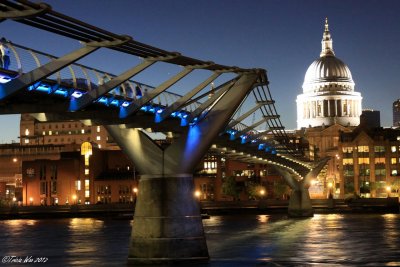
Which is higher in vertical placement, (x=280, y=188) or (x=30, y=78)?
(x=30, y=78)

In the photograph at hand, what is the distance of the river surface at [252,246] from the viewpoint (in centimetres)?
5072

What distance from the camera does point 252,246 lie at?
6262 cm

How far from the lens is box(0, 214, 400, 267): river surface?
50719mm

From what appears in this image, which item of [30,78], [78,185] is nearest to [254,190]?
[78,185]

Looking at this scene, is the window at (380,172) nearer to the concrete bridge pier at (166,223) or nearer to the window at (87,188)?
the window at (87,188)

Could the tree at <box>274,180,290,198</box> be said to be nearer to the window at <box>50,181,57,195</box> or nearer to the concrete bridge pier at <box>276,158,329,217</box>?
the window at <box>50,181,57,195</box>

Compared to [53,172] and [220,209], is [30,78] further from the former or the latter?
[53,172]

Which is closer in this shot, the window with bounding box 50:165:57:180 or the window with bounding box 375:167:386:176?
the window with bounding box 50:165:57:180

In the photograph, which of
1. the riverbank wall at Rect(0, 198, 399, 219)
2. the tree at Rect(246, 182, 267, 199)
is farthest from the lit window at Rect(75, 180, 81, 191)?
the tree at Rect(246, 182, 267, 199)

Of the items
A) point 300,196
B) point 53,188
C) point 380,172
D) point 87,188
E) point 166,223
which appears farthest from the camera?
point 380,172

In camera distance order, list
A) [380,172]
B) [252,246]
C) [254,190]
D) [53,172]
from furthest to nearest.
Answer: [380,172], [254,190], [53,172], [252,246]

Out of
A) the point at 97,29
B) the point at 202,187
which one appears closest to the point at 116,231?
the point at 97,29

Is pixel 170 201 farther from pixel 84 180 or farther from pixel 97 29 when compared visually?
pixel 84 180

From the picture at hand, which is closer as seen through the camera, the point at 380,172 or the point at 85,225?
the point at 85,225
